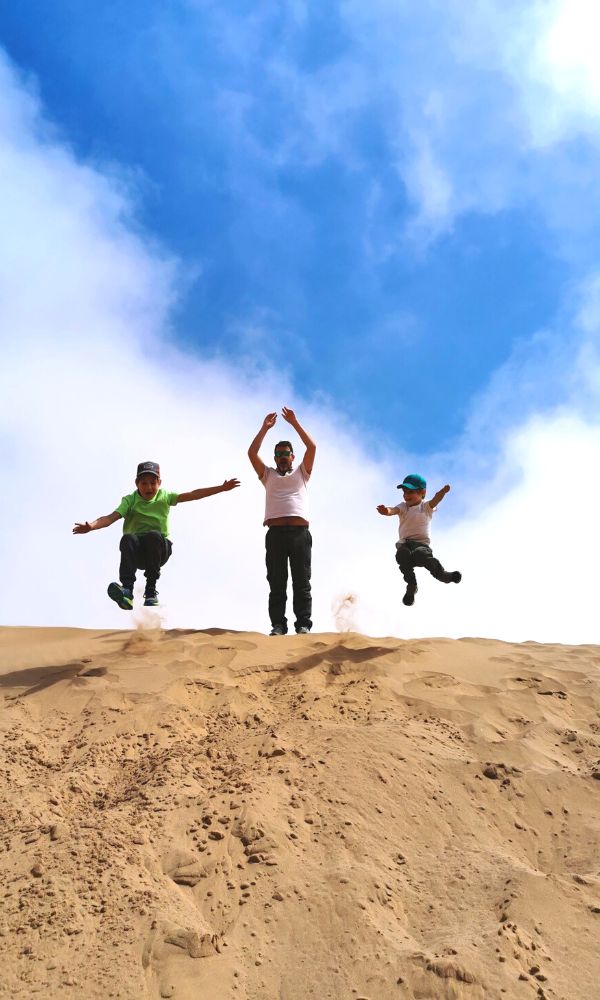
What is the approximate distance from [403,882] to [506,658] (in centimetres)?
272

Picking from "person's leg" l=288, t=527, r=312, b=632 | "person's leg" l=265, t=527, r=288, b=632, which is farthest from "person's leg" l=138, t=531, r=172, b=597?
"person's leg" l=288, t=527, r=312, b=632

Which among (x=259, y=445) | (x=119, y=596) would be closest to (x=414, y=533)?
(x=259, y=445)

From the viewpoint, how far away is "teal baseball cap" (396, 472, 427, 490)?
21.1 feet

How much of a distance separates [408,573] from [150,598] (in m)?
2.28

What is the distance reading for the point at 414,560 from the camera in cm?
607

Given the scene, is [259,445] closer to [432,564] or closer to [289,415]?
[289,415]

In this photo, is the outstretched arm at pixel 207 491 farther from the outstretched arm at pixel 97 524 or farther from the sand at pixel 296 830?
the sand at pixel 296 830

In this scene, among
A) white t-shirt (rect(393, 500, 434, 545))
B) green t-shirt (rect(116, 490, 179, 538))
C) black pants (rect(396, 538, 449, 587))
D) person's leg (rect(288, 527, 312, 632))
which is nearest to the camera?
green t-shirt (rect(116, 490, 179, 538))

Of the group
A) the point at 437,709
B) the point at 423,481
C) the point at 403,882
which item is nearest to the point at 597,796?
the point at 437,709

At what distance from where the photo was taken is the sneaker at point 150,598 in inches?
204

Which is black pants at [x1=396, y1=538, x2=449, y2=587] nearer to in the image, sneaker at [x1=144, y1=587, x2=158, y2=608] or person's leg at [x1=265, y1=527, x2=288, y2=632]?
person's leg at [x1=265, y1=527, x2=288, y2=632]

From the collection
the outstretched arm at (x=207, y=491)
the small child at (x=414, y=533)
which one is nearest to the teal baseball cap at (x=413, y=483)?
the small child at (x=414, y=533)

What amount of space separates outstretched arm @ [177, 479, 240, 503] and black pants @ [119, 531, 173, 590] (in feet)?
1.29

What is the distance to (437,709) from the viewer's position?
3787 millimetres
